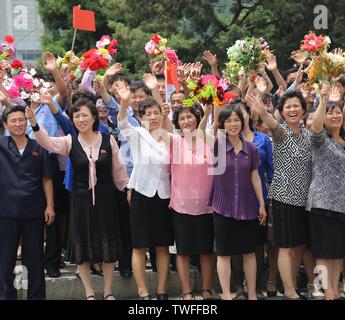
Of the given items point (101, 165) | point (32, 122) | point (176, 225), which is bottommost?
point (176, 225)

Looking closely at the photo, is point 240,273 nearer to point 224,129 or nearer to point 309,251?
point 309,251

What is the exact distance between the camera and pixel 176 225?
608 centimetres

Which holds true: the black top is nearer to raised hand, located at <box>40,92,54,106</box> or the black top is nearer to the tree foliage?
raised hand, located at <box>40,92,54,106</box>

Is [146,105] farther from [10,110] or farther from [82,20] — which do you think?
[82,20]

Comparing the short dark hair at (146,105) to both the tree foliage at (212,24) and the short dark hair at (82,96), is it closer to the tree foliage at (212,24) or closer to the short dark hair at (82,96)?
the short dark hair at (82,96)

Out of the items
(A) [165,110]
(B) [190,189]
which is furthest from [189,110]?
(B) [190,189]

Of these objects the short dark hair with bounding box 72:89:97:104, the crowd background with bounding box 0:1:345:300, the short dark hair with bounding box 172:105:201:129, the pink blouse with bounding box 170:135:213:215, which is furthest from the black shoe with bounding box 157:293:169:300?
the short dark hair with bounding box 72:89:97:104

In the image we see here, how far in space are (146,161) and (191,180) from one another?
0.41m

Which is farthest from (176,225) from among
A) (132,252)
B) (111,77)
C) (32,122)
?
(111,77)

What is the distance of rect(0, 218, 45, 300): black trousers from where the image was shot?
5914 millimetres

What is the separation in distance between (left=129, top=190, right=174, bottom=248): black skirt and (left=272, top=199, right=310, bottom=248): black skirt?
92 centimetres

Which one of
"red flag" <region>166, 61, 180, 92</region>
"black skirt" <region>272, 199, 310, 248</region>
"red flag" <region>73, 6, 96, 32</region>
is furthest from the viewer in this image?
"red flag" <region>73, 6, 96, 32</region>

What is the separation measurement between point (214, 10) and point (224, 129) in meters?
10.3

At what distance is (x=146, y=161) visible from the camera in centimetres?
606
